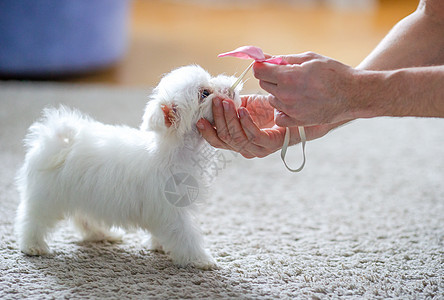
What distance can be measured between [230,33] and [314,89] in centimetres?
313

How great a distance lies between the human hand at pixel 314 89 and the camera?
109 centimetres

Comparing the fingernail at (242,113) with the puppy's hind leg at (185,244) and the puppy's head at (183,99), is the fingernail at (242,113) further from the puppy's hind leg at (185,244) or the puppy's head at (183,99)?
the puppy's hind leg at (185,244)

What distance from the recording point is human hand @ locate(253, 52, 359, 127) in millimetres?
1089

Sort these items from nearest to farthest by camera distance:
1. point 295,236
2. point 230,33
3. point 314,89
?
point 314,89, point 295,236, point 230,33

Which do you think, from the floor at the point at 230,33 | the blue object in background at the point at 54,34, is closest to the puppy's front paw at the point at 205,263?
the floor at the point at 230,33

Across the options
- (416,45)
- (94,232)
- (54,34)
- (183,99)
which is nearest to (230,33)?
(54,34)

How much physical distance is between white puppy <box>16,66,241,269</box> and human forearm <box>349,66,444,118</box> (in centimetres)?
27

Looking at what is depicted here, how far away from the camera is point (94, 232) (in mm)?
1393

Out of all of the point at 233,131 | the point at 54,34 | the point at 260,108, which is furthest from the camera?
the point at 54,34

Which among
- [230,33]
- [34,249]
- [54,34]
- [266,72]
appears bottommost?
[34,249]

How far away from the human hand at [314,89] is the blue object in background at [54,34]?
191 cm

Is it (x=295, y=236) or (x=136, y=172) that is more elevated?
(x=136, y=172)

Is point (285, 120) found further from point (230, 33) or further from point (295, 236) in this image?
point (230, 33)

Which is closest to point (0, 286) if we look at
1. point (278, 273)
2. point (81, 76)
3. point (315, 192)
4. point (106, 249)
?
point (106, 249)
